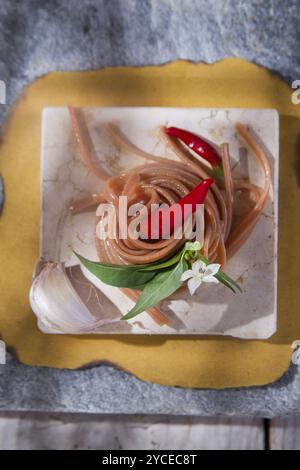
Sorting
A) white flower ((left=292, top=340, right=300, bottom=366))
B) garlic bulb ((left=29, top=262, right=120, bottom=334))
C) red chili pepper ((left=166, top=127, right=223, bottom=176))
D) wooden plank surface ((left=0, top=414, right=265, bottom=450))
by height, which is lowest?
wooden plank surface ((left=0, top=414, right=265, bottom=450))

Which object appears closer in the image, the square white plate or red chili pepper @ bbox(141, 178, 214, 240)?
red chili pepper @ bbox(141, 178, 214, 240)

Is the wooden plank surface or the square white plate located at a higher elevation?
the square white plate

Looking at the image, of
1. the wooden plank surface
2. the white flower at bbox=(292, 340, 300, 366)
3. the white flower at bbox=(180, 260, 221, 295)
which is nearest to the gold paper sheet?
the white flower at bbox=(292, 340, 300, 366)

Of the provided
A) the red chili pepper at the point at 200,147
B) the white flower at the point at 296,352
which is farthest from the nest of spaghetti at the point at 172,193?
the white flower at the point at 296,352

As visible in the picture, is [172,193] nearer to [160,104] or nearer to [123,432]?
[160,104]

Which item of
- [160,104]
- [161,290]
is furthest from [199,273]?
[160,104]

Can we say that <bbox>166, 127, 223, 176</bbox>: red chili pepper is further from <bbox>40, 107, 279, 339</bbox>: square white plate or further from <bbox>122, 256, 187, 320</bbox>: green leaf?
<bbox>122, 256, 187, 320</bbox>: green leaf

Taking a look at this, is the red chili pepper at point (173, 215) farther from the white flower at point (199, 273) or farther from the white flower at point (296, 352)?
the white flower at point (296, 352)
